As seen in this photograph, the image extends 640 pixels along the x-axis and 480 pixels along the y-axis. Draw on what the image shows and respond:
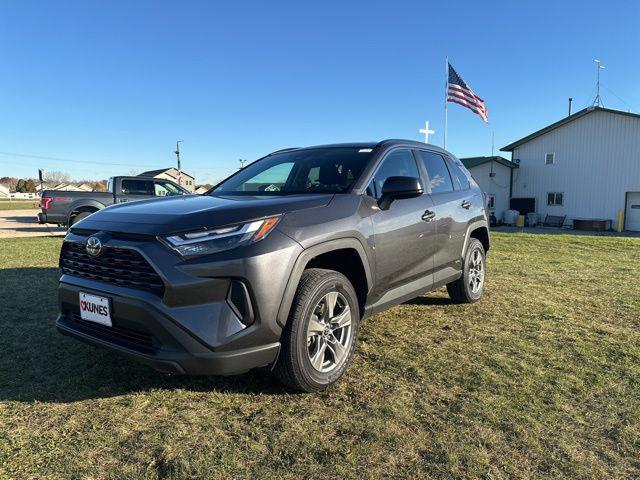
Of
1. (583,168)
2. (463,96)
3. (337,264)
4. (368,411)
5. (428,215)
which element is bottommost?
(368,411)

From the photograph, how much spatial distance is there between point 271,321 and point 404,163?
7.21ft

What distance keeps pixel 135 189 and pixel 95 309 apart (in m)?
11.4

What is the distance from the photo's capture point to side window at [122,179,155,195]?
519 inches

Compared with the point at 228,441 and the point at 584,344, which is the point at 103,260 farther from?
the point at 584,344

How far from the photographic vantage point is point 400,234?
12.1 ft

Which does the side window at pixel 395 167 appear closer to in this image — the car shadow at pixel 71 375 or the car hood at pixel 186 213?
the car hood at pixel 186 213

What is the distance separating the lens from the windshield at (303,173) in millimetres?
3600

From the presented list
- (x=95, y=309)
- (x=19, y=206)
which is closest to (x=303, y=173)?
(x=95, y=309)

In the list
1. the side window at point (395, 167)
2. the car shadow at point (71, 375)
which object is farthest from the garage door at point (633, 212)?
the car shadow at point (71, 375)

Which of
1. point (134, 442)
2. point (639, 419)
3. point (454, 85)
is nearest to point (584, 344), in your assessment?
point (639, 419)

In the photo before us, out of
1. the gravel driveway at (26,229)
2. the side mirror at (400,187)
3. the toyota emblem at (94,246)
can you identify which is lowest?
the gravel driveway at (26,229)

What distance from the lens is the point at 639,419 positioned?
2.65 metres

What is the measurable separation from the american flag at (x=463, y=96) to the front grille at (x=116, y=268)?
59.6ft

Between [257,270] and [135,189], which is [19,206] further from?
[257,270]
